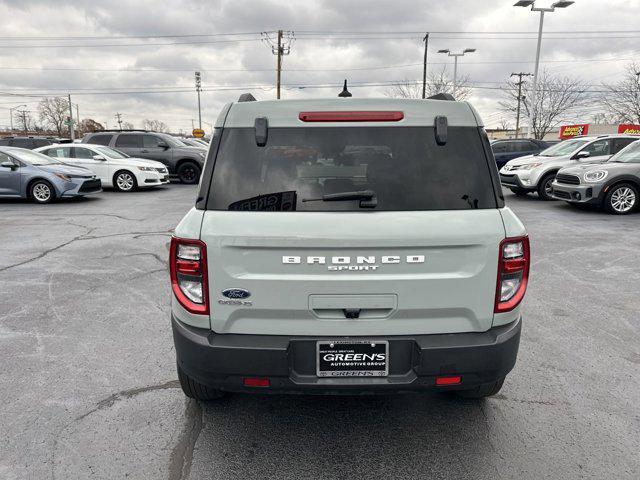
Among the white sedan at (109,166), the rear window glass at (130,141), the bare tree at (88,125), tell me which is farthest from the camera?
the bare tree at (88,125)

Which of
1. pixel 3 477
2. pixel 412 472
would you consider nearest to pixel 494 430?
pixel 412 472

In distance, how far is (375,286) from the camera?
227cm

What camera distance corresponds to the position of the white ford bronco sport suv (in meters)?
2.26

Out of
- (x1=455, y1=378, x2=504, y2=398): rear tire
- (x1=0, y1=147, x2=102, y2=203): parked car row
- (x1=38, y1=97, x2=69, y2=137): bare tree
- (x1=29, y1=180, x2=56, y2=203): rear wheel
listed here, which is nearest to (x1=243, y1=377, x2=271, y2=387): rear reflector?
(x1=455, y1=378, x2=504, y2=398): rear tire

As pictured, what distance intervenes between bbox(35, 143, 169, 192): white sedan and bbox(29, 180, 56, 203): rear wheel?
9.55 feet

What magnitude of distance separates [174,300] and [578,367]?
9.96 ft

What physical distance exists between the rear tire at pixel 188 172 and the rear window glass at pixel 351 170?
52.3 ft

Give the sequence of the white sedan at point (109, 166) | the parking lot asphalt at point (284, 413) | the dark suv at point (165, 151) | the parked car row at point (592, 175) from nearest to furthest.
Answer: the parking lot asphalt at point (284, 413), the parked car row at point (592, 175), the white sedan at point (109, 166), the dark suv at point (165, 151)

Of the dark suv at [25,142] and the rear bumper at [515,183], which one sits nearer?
the rear bumper at [515,183]

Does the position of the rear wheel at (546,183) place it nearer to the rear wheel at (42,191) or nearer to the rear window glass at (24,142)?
the rear wheel at (42,191)

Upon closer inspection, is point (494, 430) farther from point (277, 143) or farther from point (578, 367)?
point (277, 143)

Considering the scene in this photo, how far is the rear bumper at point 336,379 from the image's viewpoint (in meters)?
2.30


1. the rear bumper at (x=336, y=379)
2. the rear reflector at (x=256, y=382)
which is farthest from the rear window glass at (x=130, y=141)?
the rear reflector at (x=256, y=382)

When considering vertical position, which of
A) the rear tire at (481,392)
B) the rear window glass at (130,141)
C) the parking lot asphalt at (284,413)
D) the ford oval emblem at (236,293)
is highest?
the rear window glass at (130,141)
